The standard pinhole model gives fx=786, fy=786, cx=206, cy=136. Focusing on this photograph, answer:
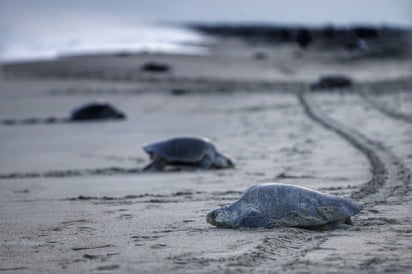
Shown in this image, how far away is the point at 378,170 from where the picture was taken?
8195 mm

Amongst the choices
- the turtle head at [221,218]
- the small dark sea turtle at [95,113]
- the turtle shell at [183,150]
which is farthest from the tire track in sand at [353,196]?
the small dark sea turtle at [95,113]

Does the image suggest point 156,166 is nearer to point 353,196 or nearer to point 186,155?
point 186,155

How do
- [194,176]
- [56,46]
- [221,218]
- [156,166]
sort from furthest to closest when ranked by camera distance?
[56,46]
[156,166]
[194,176]
[221,218]

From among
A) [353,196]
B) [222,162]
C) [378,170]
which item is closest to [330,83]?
[222,162]

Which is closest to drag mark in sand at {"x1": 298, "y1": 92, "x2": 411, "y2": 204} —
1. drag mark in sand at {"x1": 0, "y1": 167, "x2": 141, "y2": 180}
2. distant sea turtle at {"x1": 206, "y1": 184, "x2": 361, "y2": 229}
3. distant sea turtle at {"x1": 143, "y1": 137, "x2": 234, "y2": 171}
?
distant sea turtle at {"x1": 206, "y1": 184, "x2": 361, "y2": 229}

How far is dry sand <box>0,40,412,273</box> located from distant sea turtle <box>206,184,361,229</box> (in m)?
0.09

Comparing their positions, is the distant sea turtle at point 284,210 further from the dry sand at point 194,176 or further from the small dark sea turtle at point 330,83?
the small dark sea turtle at point 330,83

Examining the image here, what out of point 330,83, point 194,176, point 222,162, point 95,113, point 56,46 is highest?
point 56,46

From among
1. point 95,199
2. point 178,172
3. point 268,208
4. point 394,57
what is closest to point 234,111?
point 178,172

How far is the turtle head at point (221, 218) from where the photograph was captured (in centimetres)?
548

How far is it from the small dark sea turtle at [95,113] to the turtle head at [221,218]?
9547mm

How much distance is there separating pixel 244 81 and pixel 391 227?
17804 mm

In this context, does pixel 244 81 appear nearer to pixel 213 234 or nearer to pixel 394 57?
pixel 394 57

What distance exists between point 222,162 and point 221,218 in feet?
12.0
